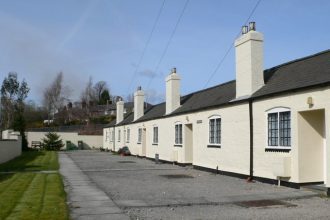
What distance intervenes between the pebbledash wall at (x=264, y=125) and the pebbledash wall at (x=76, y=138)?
3493 cm

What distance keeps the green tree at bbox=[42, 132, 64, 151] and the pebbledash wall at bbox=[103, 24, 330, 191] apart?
1170 inches

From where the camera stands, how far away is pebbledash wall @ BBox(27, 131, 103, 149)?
186 ft

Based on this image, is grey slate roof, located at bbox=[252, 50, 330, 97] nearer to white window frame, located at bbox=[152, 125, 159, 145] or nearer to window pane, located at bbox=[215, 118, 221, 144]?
window pane, located at bbox=[215, 118, 221, 144]

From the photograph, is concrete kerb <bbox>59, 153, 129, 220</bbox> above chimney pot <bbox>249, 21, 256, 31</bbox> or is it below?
below

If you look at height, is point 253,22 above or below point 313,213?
above

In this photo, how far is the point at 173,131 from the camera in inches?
1068

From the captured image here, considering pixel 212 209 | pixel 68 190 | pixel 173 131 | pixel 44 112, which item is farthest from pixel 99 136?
pixel 212 209

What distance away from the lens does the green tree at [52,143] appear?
5170cm

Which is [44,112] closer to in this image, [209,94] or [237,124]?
[209,94]

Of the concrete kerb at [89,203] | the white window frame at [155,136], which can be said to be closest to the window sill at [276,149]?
the concrete kerb at [89,203]

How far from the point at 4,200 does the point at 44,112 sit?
89.7 m

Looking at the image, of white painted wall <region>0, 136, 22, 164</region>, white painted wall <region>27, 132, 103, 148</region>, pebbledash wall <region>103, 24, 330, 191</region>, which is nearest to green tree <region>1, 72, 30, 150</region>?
white painted wall <region>27, 132, 103, 148</region>

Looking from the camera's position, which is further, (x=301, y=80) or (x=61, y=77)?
(x=61, y=77)

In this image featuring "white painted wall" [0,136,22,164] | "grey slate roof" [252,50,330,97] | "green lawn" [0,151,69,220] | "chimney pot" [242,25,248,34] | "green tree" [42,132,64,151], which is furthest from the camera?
"green tree" [42,132,64,151]
